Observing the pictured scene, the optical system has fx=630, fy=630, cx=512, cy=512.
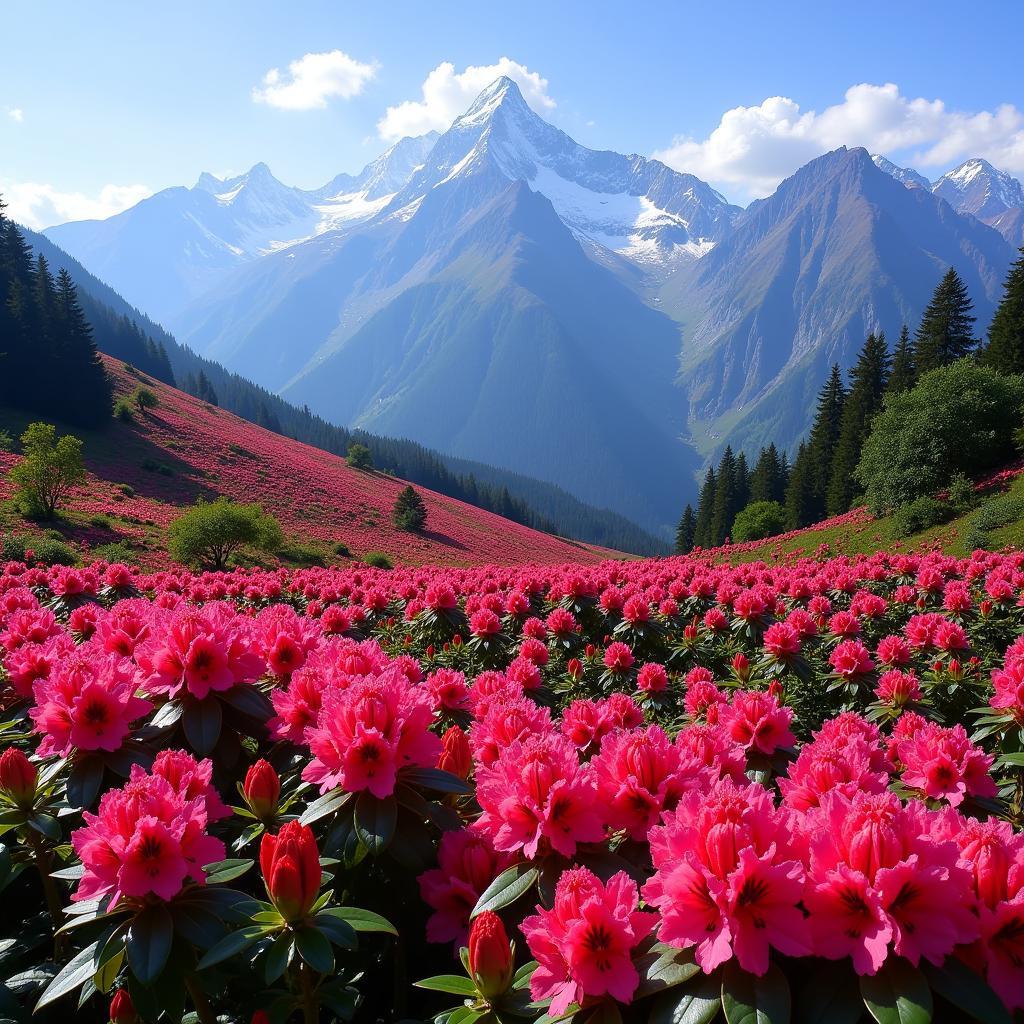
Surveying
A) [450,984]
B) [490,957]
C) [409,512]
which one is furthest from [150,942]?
[409,512]

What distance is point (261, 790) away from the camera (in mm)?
2135

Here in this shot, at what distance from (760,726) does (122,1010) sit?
2517mm

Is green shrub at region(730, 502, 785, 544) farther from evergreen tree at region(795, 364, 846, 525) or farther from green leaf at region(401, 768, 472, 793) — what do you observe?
green leaf at region(401, 768, 472, 793)

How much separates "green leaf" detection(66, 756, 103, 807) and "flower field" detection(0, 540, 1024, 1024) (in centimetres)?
1

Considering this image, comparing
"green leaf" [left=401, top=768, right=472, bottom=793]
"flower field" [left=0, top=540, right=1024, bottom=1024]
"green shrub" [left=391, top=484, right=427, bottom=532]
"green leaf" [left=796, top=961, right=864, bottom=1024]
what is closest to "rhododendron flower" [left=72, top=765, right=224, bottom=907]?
"flower field" [left=0, top=540, right=1024, bottom=1024]

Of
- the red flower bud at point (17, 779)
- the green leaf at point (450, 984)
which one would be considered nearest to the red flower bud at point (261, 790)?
the red flower bud at point (17, 779)

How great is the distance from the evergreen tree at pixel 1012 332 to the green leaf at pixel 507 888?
39.6 metres

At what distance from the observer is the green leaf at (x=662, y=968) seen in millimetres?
1361

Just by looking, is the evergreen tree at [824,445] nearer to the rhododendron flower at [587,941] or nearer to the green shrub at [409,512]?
the green shrub at [409,512]

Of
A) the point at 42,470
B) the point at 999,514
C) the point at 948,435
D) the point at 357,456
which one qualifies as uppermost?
the point at 948,435

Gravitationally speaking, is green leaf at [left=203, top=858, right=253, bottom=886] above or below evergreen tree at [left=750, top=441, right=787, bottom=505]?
below

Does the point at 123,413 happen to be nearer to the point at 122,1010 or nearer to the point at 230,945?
the point at 122,1010

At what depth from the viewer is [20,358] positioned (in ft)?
134

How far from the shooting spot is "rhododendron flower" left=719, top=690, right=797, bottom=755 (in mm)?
2881
